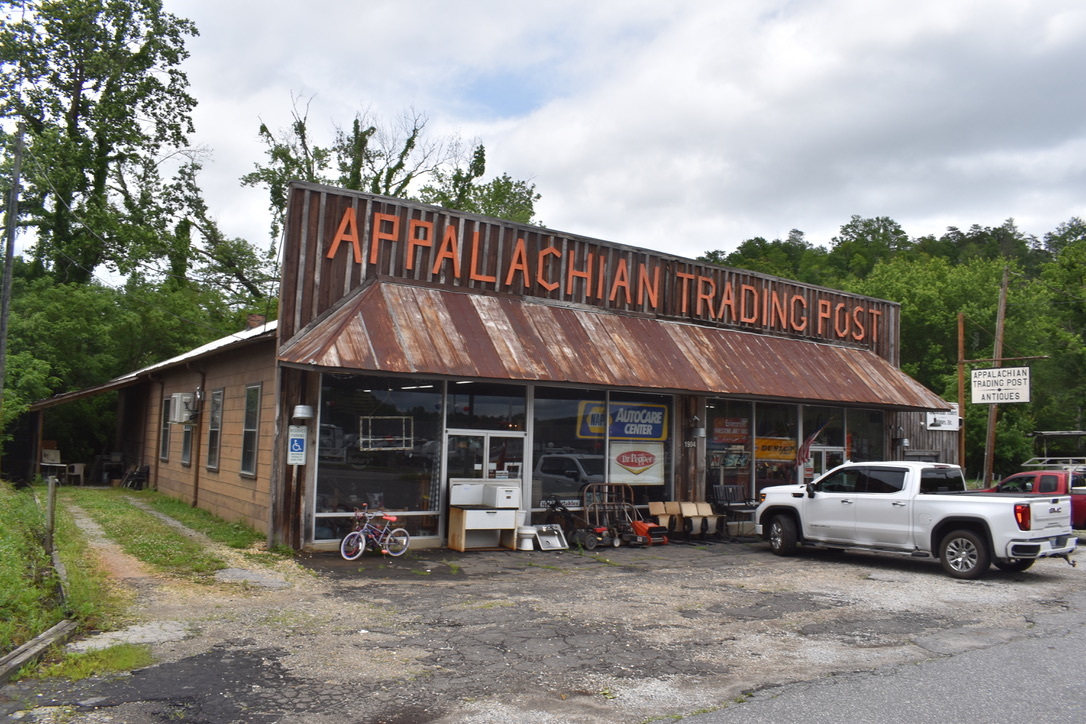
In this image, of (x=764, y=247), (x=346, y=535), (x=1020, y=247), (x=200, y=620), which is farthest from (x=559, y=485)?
(x=1020, y=247)

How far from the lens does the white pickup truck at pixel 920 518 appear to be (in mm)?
11727

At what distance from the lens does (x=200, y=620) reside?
812 centimetres

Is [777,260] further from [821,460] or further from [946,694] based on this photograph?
[946,694]

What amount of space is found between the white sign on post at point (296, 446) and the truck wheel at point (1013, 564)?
1077 centimetres

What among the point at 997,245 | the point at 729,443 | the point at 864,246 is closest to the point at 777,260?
the point at 864,246

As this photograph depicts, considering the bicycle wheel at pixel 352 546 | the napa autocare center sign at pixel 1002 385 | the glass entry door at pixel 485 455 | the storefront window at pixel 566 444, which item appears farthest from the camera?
the napa autocare center sign at pixel 1002 385

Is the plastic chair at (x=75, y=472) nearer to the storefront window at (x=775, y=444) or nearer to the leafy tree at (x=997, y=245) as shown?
the storefront window at (x=775, y=444)

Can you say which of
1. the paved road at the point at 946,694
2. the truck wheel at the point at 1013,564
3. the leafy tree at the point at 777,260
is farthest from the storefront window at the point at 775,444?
the leafy tree at the point at 777,260

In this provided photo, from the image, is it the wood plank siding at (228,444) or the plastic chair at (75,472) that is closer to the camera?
the wood plank siding at (228,444)

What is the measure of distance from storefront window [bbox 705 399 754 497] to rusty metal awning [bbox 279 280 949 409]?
114cm

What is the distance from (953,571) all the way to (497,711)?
9.21m

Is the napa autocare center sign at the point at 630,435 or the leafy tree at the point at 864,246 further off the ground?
the leafy tree at the point at 864,246

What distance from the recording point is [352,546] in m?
12.3

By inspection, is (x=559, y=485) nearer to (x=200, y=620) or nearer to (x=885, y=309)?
(x=200, y=620)
